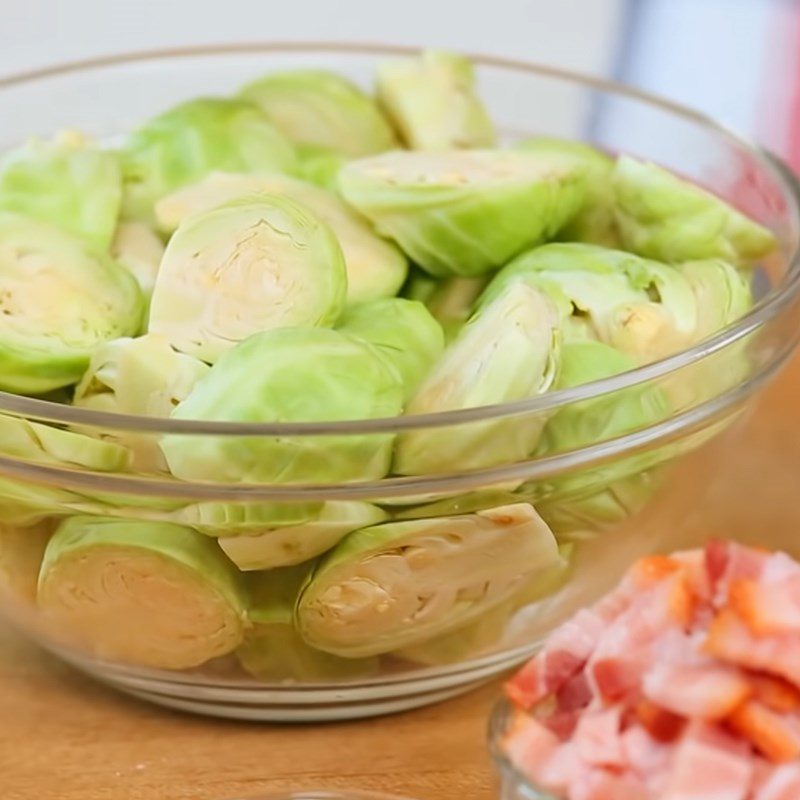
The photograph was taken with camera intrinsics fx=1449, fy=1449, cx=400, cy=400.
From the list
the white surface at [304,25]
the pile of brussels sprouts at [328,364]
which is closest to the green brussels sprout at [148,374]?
the pile of brussels sprouts at [328,364]

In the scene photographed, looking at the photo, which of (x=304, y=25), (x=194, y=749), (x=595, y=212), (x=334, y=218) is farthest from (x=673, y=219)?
(x=304, y=25)

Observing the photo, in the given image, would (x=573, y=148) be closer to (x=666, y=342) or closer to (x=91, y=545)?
(x=666, y=342)

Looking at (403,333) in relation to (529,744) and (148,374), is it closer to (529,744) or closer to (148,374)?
(148,374)

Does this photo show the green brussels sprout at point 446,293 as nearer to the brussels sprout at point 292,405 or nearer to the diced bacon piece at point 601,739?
the brussels sprout at point 292,405

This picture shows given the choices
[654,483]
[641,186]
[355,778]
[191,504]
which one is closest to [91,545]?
[191,504]

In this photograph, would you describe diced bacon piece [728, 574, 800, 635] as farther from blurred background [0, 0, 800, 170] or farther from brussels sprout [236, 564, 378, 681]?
blurred background [0, 0, 800, 170]

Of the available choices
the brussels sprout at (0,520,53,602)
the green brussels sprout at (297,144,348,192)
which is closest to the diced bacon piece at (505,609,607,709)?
the brussels sprout at (0,520,53,602)
